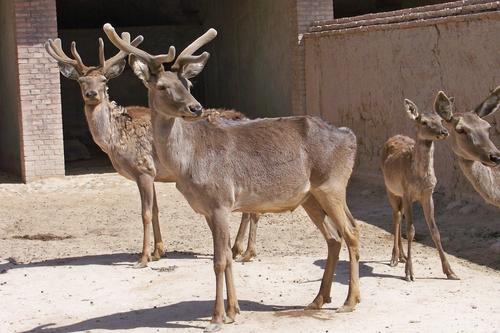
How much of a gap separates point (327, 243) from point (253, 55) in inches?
479

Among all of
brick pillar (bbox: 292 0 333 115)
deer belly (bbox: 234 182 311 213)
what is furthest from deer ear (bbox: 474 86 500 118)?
brick pillar (bbox: 292 0 333 115)

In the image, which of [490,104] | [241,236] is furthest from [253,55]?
[490,104]

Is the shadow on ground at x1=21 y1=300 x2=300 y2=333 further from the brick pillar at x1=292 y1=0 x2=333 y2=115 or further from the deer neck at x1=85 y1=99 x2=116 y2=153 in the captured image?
the brick pillar at x1=292 y1=0 x2=333 y2=115

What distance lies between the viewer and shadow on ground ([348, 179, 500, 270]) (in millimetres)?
10836

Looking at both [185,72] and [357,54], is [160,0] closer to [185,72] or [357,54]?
[357,54]

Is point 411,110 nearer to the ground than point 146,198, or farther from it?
farther from it

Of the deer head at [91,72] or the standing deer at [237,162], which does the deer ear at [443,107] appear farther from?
the deer head at [91,72]

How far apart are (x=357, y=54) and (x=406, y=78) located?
5.16ft

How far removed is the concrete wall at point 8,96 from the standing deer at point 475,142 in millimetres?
9230

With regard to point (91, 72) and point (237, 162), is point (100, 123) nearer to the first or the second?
point (91, 72)

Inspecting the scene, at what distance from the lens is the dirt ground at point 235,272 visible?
7.99m

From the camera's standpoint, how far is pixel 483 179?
9.03m

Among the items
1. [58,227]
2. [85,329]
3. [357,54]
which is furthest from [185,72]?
[357,54]

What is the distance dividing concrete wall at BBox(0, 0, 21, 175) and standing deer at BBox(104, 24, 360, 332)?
8867mm
